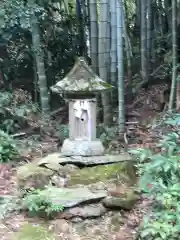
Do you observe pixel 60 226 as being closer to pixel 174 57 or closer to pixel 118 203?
pixel 118 203

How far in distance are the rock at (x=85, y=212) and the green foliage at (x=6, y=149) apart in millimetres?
1941

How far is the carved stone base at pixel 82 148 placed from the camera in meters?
5.00

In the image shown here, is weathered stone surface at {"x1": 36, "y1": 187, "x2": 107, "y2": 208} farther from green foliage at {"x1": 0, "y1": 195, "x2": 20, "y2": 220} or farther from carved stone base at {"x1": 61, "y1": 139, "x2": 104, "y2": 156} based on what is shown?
carved stone base at {"x1": 61, "y1": 139, "x2": 104, "y2": 156}

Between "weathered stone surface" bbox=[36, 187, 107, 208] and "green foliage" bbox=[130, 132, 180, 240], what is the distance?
50cm

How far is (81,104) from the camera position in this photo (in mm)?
5082

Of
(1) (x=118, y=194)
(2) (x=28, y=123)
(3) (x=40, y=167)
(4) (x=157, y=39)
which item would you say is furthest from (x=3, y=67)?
(1) (x=118, y=194)

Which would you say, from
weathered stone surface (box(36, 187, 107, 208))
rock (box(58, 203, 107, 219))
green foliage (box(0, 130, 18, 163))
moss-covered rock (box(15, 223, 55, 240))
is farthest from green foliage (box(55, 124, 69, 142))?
moss-covered rock (box(15, 223, 55, 240))

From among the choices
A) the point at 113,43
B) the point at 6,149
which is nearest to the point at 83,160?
the point at 6,149

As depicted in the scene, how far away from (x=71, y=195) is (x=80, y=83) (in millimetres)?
1514

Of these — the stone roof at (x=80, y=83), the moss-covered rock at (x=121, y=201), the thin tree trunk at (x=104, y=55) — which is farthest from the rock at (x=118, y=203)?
the thin tree trunk at (x=104, y=55)

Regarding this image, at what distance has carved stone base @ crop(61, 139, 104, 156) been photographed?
5.00m

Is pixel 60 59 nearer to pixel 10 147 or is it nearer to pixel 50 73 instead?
pixel 50 73

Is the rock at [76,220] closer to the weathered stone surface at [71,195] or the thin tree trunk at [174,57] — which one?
the weathered stone surface at [71,195]

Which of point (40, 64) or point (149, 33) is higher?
point (149, 33)
